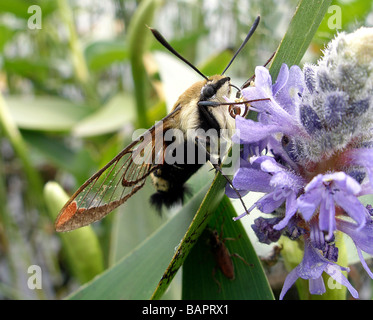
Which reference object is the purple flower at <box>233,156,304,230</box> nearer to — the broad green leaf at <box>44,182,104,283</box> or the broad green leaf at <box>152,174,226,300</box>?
the broad green leaf at <box>152,174,226,300</box>

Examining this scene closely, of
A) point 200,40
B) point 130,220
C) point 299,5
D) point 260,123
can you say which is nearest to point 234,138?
point 260,123

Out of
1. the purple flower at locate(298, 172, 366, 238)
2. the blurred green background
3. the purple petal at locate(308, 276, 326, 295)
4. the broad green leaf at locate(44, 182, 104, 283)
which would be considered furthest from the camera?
the blurred green background

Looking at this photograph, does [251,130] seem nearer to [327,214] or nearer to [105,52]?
[327,214]

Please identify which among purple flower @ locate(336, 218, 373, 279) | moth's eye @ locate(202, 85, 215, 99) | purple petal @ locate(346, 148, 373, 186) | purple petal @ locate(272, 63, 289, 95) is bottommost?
purple flower @ locate(336, 218, 373, 279)

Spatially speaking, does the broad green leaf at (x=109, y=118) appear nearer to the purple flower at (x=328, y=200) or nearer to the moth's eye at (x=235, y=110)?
the moth's eye at (x=235, y=110)

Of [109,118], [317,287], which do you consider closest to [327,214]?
[317,287]

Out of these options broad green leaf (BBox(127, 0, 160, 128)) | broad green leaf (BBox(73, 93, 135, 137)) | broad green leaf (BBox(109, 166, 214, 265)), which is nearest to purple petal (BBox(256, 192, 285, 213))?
broad green leaf (BBox(109, 166, 214, 265))
